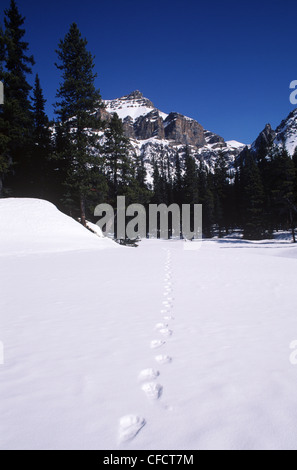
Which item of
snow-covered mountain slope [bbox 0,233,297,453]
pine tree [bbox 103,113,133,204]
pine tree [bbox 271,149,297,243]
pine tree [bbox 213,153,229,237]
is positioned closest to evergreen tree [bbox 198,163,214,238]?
pine tree [bbox 213,153,229,237]

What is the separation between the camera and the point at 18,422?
6.64 ft

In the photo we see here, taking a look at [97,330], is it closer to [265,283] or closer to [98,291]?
[98,291]

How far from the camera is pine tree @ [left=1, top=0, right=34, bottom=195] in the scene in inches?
805

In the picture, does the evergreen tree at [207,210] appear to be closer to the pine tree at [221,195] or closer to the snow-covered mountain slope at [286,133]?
the pine tree at [221,195]

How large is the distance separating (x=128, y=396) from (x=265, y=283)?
6.16 m

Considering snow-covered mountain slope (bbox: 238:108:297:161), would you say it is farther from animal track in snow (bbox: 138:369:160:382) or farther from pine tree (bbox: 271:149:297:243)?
animal track in snow (bbox: 138:369:160:382)

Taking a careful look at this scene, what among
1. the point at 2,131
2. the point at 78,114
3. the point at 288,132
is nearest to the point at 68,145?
the point at 78,114

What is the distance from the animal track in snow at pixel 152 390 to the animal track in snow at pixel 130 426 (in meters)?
0.29

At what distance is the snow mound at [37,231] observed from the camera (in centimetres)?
1359

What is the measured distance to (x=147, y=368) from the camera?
2.81 meters

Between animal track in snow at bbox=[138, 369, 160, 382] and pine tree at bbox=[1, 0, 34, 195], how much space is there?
21188 millimetres

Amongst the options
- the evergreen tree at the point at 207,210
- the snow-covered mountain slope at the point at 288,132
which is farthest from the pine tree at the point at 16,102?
the snow-covered mountain slope at the point at 288,132

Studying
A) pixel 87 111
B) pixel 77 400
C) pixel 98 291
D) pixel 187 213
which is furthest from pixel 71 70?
pixel 187 213

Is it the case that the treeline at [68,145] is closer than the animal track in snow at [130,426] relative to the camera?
No
